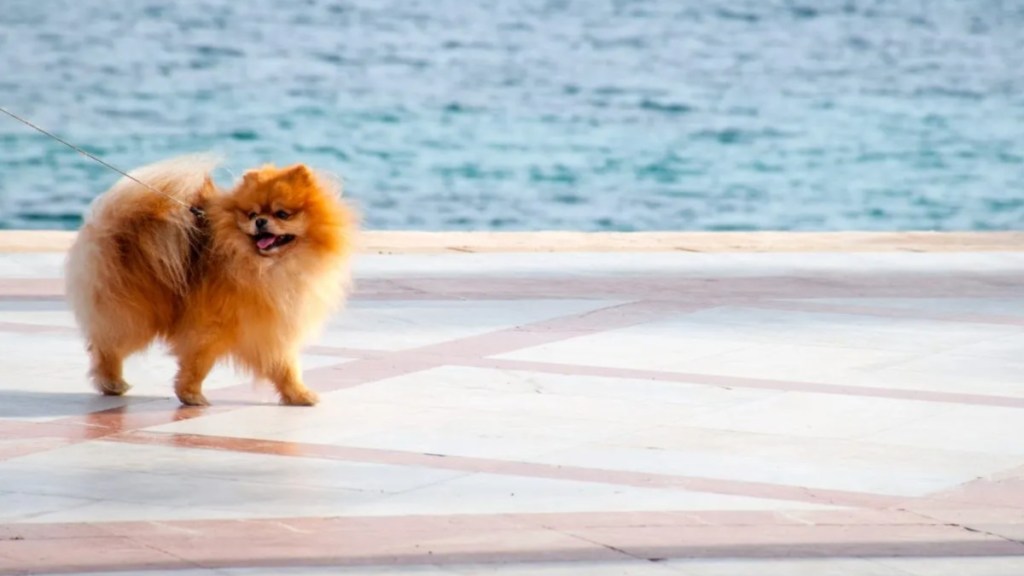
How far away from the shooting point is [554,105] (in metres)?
47.6

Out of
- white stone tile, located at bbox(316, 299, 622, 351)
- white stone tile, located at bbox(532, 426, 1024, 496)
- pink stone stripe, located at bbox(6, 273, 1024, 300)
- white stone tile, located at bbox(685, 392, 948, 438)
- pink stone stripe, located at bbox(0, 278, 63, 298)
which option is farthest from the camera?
pink stone stripe, located at bbox(6, 273, 1024, 300)

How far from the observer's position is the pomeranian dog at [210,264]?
8.88 metres

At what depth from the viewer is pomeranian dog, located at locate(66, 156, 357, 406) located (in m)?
8.88

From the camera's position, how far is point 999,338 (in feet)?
37.0

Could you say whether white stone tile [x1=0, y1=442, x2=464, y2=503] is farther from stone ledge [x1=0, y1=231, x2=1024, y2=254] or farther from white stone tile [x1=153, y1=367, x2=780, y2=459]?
stone ledge [x1=0, y1=231, x2=1024, y2=254]

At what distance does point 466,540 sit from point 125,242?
277cm

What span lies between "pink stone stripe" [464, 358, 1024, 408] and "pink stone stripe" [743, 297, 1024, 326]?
2.23 m

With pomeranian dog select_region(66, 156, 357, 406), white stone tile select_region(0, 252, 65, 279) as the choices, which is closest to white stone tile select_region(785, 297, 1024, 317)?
pomeranian dog select_region(66, 156, 357, 406)

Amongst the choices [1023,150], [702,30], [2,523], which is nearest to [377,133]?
[1023,150]

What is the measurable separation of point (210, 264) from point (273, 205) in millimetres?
399

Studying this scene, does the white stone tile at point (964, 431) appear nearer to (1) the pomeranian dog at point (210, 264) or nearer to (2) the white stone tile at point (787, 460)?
(2) the white stone tile at point (787, 460)

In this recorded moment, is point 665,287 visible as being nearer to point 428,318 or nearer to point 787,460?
point 428,318

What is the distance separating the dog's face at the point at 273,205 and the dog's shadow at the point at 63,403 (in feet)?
3.01

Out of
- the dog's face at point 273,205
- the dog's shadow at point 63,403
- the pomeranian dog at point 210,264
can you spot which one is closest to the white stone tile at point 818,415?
the pomeranian dog at point 210,264
